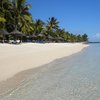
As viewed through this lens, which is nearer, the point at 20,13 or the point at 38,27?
the point at 20,13

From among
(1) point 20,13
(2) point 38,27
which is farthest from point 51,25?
(1) point 20,13

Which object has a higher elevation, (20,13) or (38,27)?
(20,13)

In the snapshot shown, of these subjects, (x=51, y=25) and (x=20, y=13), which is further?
(x=51, y=25)

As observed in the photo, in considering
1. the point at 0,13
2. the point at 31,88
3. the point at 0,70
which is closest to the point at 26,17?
the point at 0,13

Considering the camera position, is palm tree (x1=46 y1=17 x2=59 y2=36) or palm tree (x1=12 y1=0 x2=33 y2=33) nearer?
palm tree (x1=12 y1=0 x2=33 y2=33)

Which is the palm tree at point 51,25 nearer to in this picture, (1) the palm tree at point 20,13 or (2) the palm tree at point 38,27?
(2) the palm tree at point 38,27

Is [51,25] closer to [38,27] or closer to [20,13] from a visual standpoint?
[38,27]

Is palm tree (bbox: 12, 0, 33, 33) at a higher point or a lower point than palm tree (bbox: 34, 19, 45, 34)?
higher

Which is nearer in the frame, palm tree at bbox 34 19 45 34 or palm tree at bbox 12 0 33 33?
palm tree at bbox 12 0 33 33

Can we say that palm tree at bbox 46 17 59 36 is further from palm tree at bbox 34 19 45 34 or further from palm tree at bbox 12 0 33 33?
palm tree at bbox 12 0 33 33

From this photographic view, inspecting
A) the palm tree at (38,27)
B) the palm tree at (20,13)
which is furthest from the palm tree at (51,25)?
the palm tree at (20,13)

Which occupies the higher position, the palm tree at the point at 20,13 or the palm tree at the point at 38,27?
the palm tree at the point at 20,13

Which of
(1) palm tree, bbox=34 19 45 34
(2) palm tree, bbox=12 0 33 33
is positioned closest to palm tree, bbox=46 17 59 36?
(1) palm tree, bbox=34 19 45 34

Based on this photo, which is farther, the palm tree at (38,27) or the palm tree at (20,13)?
the palm tree at (38,27)
